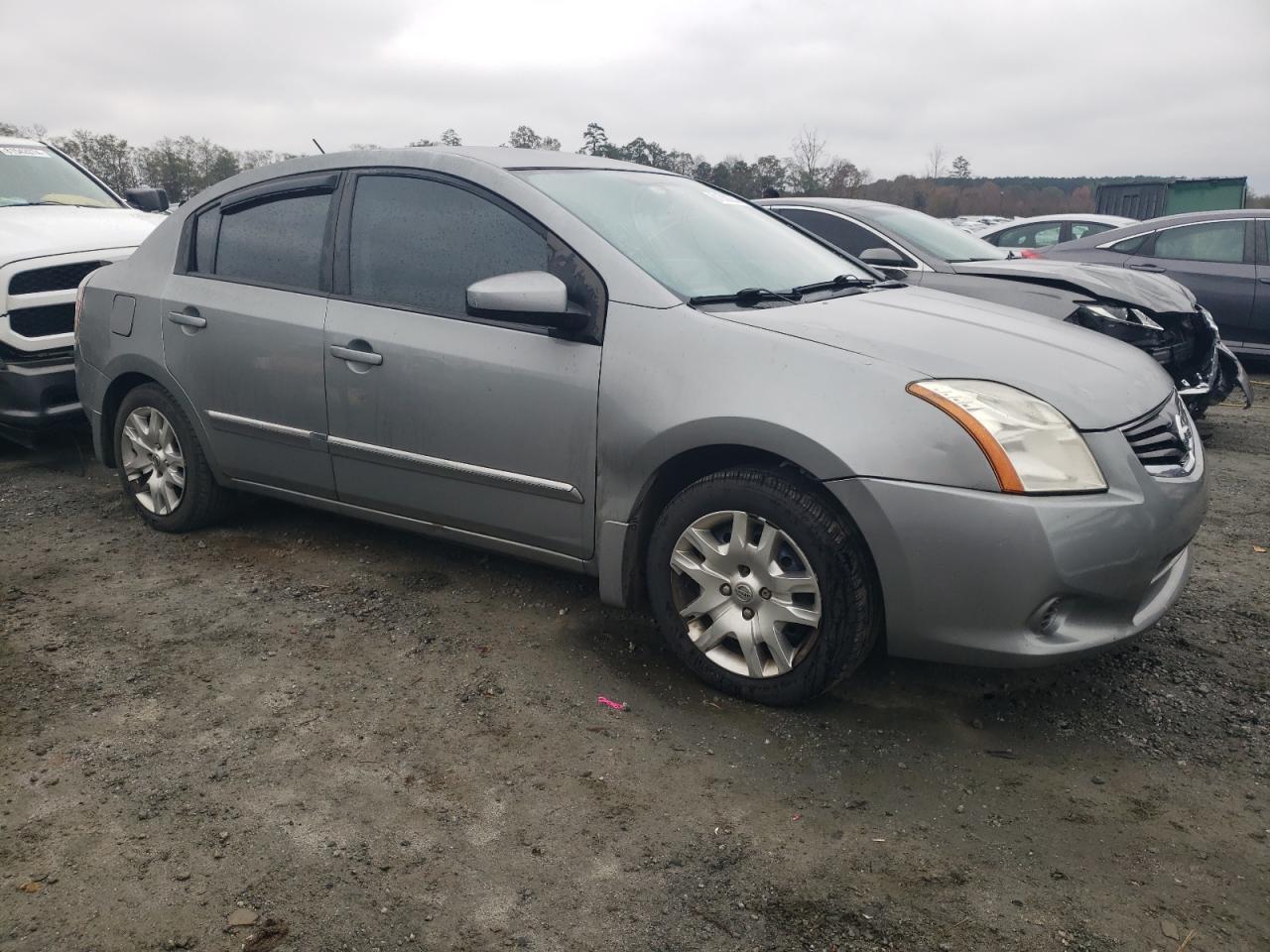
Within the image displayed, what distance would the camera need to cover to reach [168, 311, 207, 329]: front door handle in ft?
14.4

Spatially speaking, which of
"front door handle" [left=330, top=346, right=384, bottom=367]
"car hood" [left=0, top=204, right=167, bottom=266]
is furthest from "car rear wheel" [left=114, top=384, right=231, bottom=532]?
"car hood" [left=0, top=204, right=167, bottom=266]

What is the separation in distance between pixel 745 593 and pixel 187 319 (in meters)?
2.76

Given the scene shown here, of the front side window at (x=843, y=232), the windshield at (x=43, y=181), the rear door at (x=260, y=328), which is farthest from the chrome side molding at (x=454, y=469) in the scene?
the windshield at (x=43, y=181)

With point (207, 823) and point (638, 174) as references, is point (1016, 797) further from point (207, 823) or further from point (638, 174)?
point (638, 174)

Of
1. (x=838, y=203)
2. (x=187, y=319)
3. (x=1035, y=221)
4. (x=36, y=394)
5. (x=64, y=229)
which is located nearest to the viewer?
(x=187, y=319)

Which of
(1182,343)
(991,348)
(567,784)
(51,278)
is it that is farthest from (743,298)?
(51,278)

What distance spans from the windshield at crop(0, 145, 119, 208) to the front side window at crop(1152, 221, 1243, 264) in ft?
27.6

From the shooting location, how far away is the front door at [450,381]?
3.47 meters

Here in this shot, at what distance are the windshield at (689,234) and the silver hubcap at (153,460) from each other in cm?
216

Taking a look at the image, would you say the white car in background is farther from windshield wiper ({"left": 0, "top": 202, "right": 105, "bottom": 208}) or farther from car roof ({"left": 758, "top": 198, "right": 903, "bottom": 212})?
windshield wiper ({"left": 0, "top": 202, "right": 105, "bottom": 208})

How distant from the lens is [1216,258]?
351 inches

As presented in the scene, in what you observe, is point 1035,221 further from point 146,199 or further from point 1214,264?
point 146,199

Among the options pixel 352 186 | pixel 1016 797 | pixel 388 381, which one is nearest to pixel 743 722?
pixel 1016 797

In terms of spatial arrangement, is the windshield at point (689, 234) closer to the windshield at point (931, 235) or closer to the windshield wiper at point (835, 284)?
the windshield wiper at point (835, 284)
